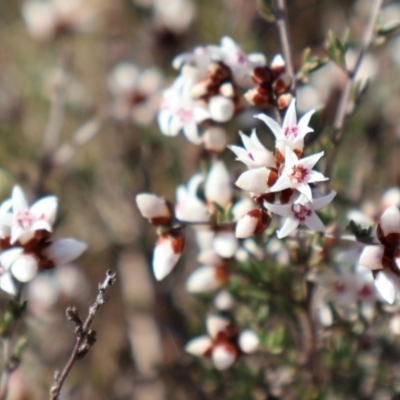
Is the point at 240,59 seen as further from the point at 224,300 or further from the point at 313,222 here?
the point at 224,300

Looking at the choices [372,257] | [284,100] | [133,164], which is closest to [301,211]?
[372,257]

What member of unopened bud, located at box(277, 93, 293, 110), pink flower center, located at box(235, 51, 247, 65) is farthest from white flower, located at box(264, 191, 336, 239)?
pink flower center, located at box(235, 51, 247, 65)

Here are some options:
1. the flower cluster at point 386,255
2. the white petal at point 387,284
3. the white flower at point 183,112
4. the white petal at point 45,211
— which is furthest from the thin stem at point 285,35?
the white petal at point 45,211

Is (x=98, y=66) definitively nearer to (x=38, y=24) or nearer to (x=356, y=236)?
(x=38, y=24)

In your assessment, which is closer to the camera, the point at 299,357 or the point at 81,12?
the point at 299,357

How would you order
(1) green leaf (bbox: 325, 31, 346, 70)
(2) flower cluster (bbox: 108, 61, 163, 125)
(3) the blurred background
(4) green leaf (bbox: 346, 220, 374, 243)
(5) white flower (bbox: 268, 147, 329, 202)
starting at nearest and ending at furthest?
(5) white flower (bbox: 268, 147, 329, 202), (4) green leaf (bbox: 346, 220, 374, 243), (1) green leaf (bbox: 325, 31, 346, 70), (3) the blurred background, (2) flower cluster (bbox: 108, 61, 163, 125)

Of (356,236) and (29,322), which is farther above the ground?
(356,236)

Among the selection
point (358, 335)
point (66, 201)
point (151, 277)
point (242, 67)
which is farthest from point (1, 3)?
point (358, 335)

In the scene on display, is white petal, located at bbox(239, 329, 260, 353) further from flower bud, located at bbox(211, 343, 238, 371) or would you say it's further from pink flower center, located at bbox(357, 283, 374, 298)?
pink flower center, located at bbox(357, 283, 374, 298)
